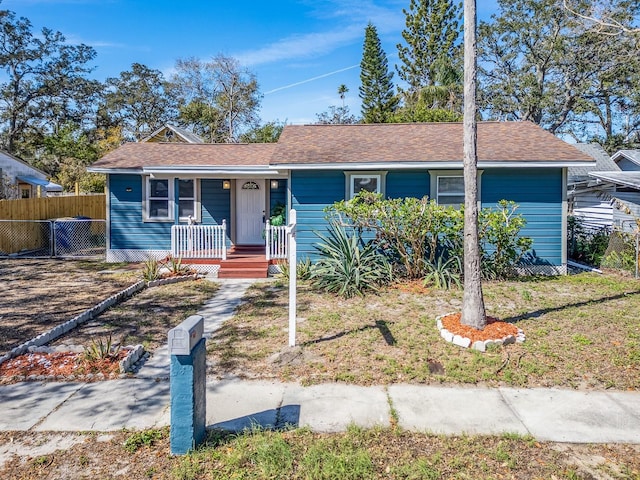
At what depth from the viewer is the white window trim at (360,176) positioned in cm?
1119

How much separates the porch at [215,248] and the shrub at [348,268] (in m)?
1.61

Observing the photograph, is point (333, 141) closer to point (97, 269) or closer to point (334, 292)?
point (334, 292)

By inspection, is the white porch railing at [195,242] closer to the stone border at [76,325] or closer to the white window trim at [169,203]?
the white window trim at [169,203]

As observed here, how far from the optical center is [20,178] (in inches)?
874

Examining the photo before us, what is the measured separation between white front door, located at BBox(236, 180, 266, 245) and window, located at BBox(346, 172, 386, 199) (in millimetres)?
3308

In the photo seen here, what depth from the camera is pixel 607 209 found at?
16.0 metres

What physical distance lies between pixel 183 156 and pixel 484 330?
1125 cm

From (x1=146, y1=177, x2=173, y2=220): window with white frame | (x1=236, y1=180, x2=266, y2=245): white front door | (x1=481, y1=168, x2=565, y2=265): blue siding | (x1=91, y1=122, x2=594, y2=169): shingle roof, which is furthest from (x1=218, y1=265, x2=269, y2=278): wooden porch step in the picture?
(x1=481, y1=168, x2=565, y2=265): blue siding

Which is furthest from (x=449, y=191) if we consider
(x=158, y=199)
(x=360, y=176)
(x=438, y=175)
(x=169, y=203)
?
(x=158, y=199)

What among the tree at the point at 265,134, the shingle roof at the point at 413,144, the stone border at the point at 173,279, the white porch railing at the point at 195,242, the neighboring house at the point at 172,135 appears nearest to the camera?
the stone border at the point at 173,279

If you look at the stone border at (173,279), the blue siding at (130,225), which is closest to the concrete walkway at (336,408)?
the stone border at (173,279)

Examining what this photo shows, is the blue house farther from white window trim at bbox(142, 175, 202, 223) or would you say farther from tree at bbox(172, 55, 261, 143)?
tree at bbox(172, 55, 261, 143)

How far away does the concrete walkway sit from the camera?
3.88 meters

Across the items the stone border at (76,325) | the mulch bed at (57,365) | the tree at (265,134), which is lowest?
the mulch bed at (57,365)
